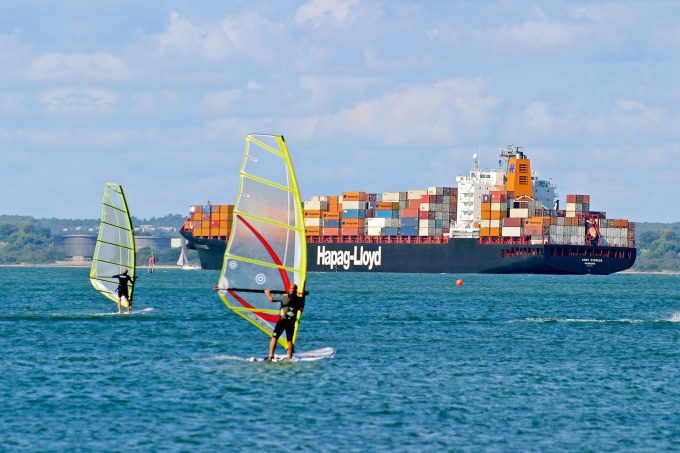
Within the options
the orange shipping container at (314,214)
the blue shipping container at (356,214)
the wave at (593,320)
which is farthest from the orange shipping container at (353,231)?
the wave at (593,320)

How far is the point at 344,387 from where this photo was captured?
32188 mm

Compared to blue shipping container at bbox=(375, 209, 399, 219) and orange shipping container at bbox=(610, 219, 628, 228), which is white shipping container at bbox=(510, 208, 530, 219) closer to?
orange shipping container at bbox=(610, 219, 628, 228)

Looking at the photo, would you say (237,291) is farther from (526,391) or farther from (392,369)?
(526,391)

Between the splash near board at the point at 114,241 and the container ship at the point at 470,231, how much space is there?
96.4 m

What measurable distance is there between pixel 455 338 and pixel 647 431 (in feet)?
70.6

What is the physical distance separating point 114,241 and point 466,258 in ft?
337

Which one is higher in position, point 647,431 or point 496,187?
point 496,187

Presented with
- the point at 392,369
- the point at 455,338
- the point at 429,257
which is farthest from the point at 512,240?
the point at 392,369

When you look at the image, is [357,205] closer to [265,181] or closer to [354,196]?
[354,196]

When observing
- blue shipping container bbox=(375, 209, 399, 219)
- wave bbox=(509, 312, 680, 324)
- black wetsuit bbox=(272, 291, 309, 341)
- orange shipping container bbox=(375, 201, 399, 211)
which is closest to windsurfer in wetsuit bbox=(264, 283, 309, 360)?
black wetsuit bbox=(272, 291, 309, 341)

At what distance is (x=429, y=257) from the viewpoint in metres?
159

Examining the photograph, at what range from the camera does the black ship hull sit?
5915 inches

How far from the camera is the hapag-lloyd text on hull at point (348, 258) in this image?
16475cm

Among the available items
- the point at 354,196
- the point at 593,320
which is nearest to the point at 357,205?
the point at 354,196
